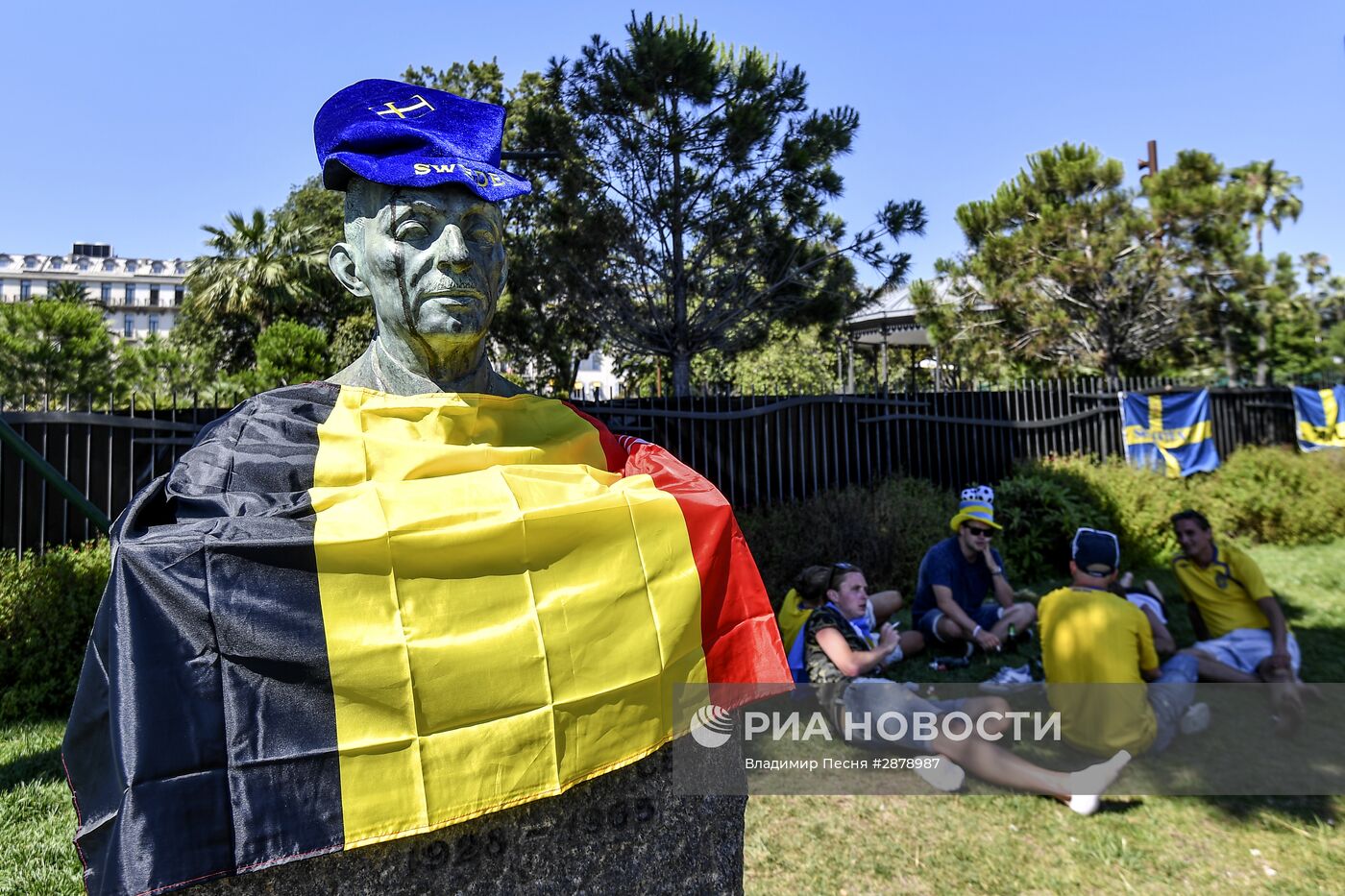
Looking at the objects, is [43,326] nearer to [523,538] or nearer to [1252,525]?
[523,538]

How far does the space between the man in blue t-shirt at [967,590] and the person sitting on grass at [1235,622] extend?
3.75 feet

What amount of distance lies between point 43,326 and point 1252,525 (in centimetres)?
2266

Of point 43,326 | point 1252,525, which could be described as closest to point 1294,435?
point 1252,525

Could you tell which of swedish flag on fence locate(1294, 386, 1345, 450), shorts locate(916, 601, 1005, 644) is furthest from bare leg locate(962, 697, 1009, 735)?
swedish flag on fence locate(1294, 386, 1345, 450)

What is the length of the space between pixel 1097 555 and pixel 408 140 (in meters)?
4.23

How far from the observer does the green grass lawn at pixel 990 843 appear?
3.22 meters

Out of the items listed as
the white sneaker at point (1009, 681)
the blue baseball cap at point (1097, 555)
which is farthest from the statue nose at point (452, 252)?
the white sneaker at point (1009, 681)

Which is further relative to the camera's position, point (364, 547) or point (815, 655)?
point (815, 655)

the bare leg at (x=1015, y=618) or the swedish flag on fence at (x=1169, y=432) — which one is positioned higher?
the swedish flag on fence at (x=1169, y=432)

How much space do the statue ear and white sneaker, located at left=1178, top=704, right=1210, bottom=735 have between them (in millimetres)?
4771

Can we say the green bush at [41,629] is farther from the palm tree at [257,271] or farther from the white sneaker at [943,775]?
the palm tree at [257,271]

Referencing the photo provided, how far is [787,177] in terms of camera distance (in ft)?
35.3

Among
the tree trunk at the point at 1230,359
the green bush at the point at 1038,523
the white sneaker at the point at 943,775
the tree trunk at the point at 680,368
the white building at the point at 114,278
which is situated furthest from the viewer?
the white building at the point at 114,278

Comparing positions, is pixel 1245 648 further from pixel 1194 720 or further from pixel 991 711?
pixel 991 711
